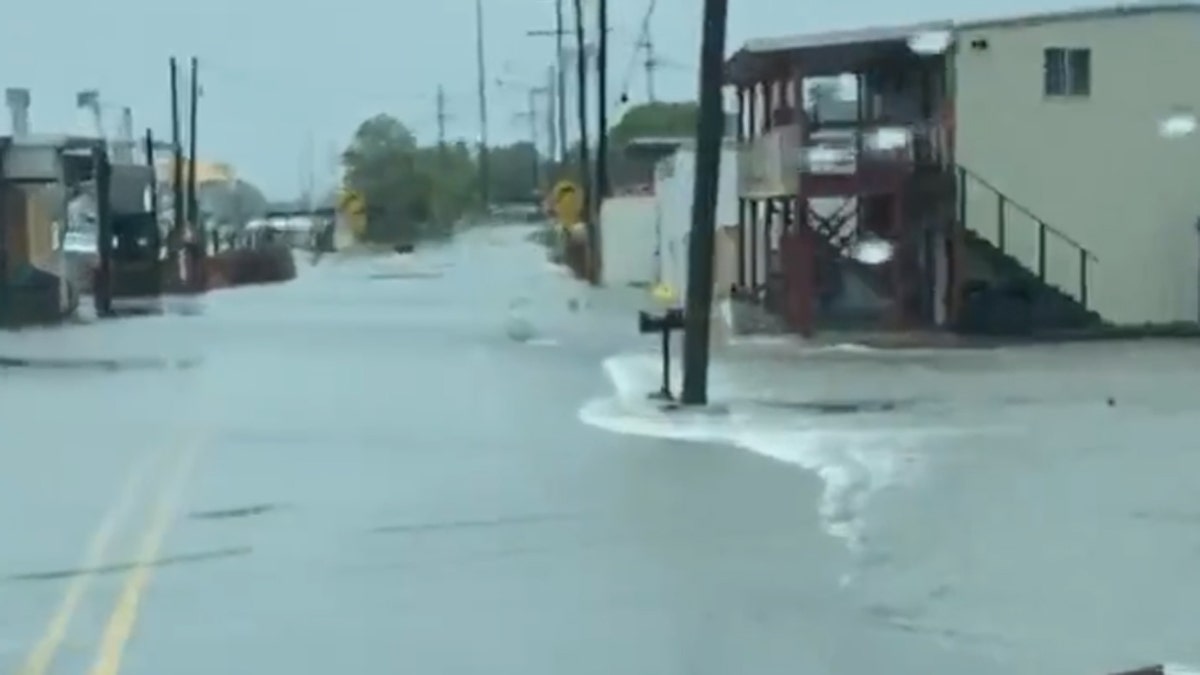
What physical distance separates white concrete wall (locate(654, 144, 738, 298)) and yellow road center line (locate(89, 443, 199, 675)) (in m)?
38.5

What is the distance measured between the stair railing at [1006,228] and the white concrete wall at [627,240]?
3546 cm

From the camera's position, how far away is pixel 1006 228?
48656 millimetres

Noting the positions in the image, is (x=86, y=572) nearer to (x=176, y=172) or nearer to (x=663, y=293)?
(x=663, y=293)

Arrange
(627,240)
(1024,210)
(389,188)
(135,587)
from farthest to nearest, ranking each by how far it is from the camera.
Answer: (389,188) → (627,240) → (1024,210) → (135,587)

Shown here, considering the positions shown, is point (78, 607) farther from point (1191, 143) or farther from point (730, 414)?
point (1191, 143)

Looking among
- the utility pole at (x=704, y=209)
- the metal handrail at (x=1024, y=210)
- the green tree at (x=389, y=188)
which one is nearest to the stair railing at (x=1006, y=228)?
the metal handrail at (x=1024, y=210)

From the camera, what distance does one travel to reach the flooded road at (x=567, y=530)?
14422 millimetres

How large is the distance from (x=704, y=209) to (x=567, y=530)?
1130cm

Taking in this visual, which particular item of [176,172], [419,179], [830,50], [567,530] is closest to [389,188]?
[419,179]

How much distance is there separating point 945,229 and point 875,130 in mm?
1914

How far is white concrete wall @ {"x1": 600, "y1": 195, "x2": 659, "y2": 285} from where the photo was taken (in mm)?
84188

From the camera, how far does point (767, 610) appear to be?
15641mm

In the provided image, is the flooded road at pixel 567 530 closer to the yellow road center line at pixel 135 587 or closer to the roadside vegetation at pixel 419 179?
the yellow road center line at pixel 135 587

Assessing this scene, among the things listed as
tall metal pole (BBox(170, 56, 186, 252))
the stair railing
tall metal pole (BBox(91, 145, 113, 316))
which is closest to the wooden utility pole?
tall metal pole (BBox(170, 56, 186, 252))
